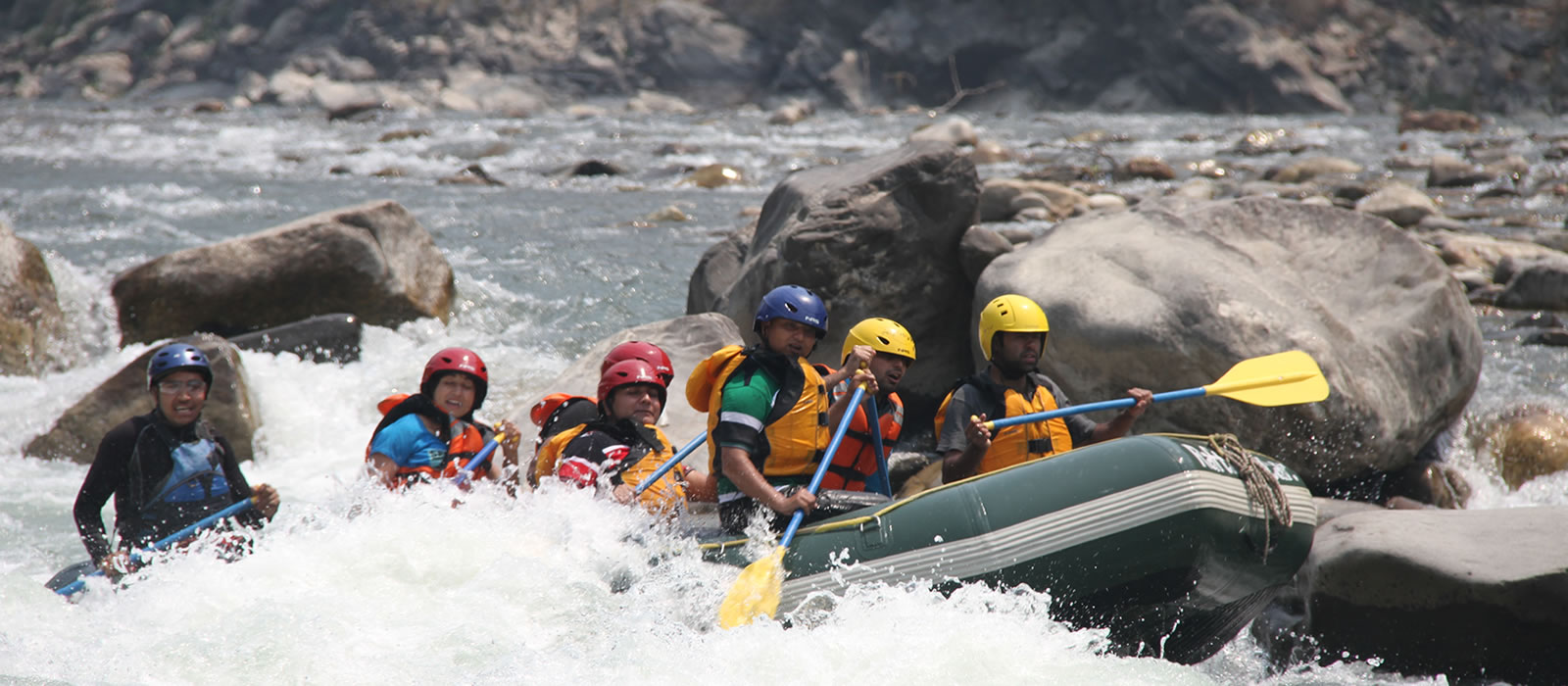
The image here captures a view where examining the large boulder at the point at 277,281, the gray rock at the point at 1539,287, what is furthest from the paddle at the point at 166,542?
the gray rock at the point at 1539,287

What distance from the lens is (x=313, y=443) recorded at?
8102 millimetres

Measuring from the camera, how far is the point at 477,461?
5383mm

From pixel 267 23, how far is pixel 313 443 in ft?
197

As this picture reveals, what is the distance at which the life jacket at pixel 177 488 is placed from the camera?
4.85 metres

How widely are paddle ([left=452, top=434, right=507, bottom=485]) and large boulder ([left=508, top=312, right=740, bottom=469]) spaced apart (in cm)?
148

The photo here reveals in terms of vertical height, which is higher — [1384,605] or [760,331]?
[760,331]

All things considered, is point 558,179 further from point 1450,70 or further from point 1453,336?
point 1450,70

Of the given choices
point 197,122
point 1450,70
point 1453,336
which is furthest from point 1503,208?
point 1450,70

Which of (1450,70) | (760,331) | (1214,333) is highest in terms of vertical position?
(760,331)

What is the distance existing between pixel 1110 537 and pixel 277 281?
23.4ft

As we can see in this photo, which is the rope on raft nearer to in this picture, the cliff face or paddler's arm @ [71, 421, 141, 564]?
paddler's arm @ [71, 421, 141, 564]

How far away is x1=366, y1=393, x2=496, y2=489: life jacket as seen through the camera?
207 inches

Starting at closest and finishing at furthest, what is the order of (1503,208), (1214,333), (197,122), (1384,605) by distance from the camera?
(1384,605) < (1214,333) < (1503,208) < (197,122)

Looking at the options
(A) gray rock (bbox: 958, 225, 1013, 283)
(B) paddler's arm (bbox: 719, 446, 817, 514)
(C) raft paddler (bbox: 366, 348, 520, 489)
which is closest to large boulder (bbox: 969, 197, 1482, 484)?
(A) gray rock (bbox: 958, 225, 1013, 283)
